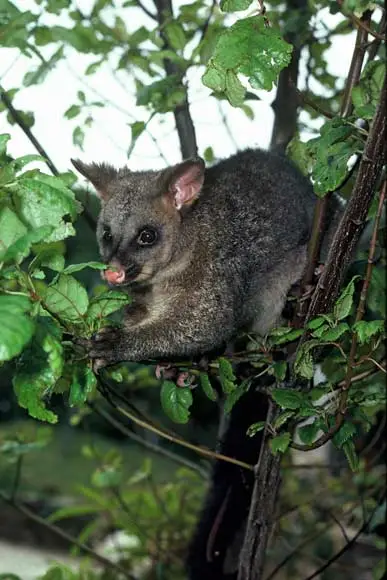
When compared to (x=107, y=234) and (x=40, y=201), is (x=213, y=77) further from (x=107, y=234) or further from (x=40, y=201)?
(x=107, y=234)

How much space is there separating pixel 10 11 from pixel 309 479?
4.50 meters

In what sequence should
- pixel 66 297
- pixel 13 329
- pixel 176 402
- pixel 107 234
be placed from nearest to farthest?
pixel 13 329
pixel 66 297
pixel 176 402
pixel 107 234

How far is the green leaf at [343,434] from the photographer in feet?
6.05

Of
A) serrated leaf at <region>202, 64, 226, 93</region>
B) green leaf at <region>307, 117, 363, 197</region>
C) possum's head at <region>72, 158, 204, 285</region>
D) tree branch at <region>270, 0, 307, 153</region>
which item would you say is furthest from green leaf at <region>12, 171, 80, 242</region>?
tree branch at <region>270, 0, 307, 153</region>

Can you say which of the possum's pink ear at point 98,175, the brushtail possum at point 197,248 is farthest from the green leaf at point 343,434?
the possum's pink ear at point 98,175

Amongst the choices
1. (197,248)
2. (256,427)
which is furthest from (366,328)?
(197,248)

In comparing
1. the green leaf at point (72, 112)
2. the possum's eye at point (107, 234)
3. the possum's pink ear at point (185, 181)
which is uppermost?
the green leaf at point (72, 112)

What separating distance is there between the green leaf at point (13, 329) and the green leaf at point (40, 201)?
0.82 feet

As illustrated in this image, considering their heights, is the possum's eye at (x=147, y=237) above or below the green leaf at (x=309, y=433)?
above

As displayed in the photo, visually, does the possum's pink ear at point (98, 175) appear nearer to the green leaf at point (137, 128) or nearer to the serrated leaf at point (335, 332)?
the green leaf at point (137, 128)

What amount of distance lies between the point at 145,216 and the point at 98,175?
0.91ft

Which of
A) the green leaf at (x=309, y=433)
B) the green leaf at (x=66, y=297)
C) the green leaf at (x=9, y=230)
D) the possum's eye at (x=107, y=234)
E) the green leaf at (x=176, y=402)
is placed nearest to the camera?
the green leaf at (x=9, y=230)

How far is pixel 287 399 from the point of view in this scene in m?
1.78

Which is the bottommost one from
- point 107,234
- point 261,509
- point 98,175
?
point 261,509
